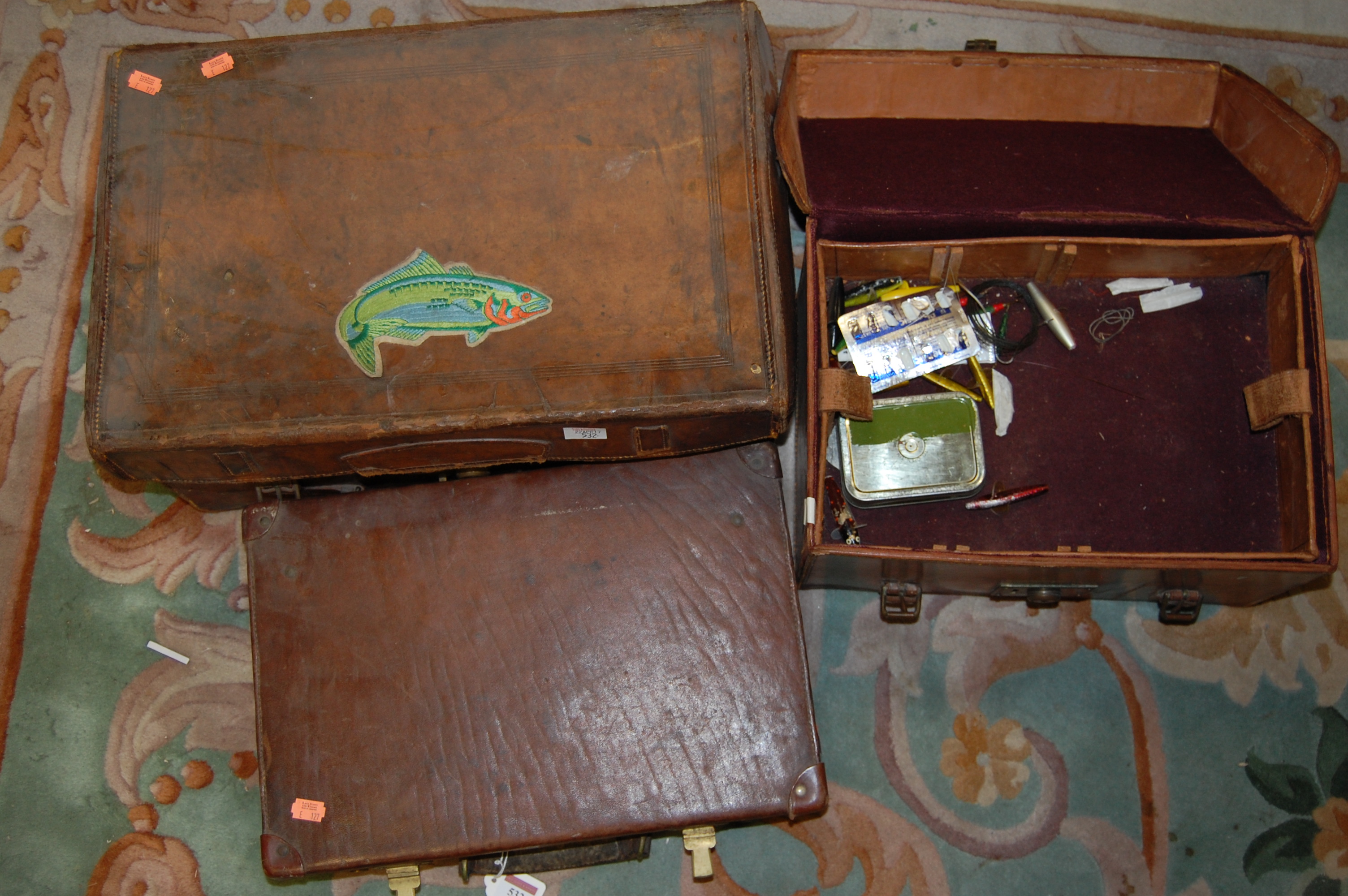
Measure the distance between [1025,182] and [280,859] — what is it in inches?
61.4

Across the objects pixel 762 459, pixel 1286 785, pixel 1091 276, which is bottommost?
pixel 1286 785

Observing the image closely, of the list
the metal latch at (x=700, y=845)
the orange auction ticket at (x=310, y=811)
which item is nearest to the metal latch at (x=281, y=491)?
the orange auction ticket at (x=310, y=811)

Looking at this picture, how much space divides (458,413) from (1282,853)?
4.95 ft

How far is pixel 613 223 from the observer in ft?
4.35

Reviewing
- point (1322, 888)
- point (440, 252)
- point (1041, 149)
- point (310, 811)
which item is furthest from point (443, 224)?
point (1322, 888)

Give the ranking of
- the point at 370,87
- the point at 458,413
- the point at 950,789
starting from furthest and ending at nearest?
the point at 950,789
the point at 370,87
the point at 458,413

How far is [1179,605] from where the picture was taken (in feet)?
4.56

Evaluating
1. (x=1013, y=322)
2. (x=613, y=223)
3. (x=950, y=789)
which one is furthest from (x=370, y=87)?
(x=950, y=789)

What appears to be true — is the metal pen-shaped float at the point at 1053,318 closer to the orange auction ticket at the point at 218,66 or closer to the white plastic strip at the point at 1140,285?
the white plastic strip at the point at 1140,285

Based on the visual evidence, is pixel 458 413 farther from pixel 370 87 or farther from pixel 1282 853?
pixel 1282 853

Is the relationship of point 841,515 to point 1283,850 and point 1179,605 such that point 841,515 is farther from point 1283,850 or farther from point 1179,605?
point 1283,850

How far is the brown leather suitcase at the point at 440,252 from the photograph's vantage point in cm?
129

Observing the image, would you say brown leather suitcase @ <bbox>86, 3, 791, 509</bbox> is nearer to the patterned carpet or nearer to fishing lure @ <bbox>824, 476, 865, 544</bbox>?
fishing lure @ <bbox>824, 476, 865, 544</bbox>

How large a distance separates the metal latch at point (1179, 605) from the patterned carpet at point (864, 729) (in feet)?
0.41
